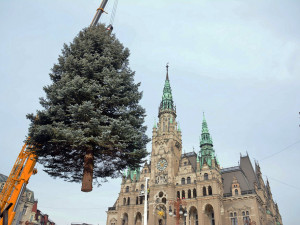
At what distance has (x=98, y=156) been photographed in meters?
15.7

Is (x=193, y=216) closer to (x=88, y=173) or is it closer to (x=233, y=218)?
(x=233, y=218)

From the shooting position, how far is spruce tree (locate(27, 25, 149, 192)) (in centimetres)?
1404

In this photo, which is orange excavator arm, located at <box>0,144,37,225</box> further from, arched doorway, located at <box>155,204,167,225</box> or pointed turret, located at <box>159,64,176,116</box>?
pointed turret, located at <box>159,64,176,116</box>

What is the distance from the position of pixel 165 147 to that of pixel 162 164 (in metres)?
4.35

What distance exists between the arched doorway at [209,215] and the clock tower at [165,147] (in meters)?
9.58

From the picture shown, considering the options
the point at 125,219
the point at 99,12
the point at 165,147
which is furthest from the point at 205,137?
the point at 99,12

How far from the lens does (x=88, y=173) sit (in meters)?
13.9

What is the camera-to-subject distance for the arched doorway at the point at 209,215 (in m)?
52.9

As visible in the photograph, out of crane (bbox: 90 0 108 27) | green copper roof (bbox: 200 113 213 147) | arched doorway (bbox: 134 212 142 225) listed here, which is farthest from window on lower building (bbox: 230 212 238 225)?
crane (bbox: 90 0 108 27)

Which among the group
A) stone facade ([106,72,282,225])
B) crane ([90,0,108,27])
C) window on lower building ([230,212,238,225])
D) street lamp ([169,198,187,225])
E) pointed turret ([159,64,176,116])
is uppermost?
pointed turret ([159,64,176,116])

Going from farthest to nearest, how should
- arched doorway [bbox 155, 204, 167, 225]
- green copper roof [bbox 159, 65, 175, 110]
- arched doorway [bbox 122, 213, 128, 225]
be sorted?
green copper roof [bbox 159, 65, 175, 110] → arched doorway [bbox 122, 213, 128, 225] → arched doorway [bbox 155, 204, 167, 225]

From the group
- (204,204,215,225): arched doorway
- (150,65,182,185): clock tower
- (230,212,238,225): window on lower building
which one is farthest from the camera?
(150,65,182,185): clock tower

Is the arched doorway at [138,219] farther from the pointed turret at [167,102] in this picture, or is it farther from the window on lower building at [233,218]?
the pointed turret at [167,102]

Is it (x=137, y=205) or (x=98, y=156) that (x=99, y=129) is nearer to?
(x=98, y=156)
